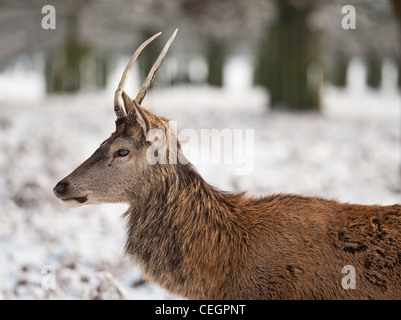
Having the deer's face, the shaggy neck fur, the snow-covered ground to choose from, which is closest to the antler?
the deer's face

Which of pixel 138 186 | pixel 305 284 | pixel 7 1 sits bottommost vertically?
pixel 305 284

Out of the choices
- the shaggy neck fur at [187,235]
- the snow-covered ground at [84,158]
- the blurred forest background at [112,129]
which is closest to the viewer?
the shaggy neck fur at [187,235]

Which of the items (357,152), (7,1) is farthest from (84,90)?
(357,152)

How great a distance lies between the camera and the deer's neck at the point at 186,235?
3.30 metres

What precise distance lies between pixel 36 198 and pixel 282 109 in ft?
28.5

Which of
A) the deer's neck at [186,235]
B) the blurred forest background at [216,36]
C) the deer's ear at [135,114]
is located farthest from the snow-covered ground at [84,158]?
the blurred forest background at [216,36]

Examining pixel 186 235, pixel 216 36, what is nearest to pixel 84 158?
pixel 186 235

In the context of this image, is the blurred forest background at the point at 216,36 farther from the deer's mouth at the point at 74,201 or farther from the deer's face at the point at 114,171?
the deer's mouth at the point at 74,201

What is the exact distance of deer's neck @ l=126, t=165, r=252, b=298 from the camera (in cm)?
330

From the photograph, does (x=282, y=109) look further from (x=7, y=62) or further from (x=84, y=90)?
(x=7, y=62)

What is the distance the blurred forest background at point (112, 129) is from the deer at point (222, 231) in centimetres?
128

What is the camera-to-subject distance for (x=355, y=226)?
327cm

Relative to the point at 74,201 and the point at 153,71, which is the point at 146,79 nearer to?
the point at 153,71
